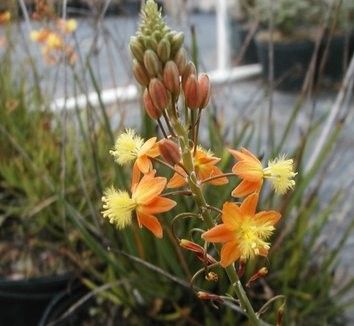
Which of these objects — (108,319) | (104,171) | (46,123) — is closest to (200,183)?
(108,319)

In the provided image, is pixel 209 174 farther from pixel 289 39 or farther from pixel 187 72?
pixel 289 39

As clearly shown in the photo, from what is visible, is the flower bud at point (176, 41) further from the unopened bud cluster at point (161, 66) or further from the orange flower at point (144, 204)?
the orange flower at point (144, 204)

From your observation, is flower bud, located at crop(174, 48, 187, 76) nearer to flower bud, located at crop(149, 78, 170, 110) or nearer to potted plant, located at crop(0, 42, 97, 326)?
flower bud, located at crop(149, 78, 170, 110)

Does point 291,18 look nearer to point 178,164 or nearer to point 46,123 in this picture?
point 46,123

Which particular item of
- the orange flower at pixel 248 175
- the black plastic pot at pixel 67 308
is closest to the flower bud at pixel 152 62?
the orange flower at pixel 248 175

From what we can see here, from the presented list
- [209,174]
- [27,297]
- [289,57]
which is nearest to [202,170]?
[209,174]

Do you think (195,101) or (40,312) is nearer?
(195,101)

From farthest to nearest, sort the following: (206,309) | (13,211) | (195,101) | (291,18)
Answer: (291,18) < (13,211) < (206,309) < (195,101)
